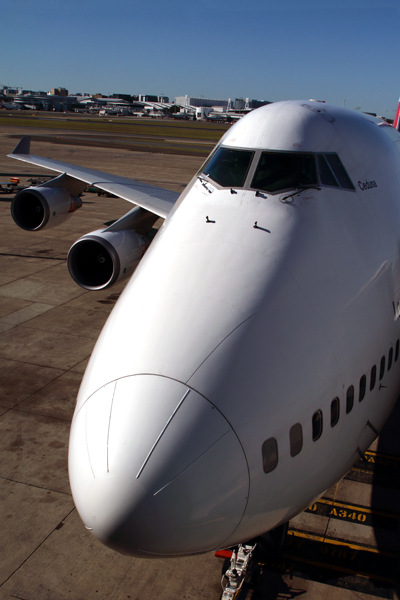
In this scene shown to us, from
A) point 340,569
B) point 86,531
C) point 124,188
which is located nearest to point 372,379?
point 340,569

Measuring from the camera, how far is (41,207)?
1539 cm

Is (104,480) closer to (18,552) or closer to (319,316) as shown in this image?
(319,316)

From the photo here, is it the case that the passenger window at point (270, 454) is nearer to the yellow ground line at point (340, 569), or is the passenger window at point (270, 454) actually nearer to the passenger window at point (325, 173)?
the passenger window at point (325, 173)

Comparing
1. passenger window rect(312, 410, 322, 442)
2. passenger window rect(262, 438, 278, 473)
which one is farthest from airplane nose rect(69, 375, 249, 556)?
passenger window rect(312, 410, 322, 442)

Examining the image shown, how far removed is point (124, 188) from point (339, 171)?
933 cm

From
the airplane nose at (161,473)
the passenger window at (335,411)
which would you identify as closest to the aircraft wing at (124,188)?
the passenger window at (335,411)

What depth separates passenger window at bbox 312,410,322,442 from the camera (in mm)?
4816

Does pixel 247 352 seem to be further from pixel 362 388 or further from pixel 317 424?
pixel 362 388

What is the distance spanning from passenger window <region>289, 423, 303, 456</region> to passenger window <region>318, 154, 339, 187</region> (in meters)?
3.11

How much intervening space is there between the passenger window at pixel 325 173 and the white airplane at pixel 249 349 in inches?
0.8

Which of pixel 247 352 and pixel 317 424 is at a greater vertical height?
pixel 247 352

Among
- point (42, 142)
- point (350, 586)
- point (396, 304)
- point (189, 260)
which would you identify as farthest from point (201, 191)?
point (42, 142)

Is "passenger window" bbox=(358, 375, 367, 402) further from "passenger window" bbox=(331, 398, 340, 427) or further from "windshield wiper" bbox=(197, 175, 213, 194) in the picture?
"windshield wiper" bbox=(197, 175, 213, 194)

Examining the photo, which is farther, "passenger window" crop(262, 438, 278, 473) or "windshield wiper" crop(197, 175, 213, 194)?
"windshield wiper" crop(197, 175, 213, 194)
